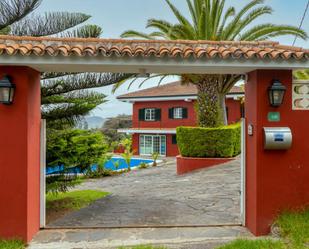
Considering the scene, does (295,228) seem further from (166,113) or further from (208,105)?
(166,113)

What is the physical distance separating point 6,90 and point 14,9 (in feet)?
13.8

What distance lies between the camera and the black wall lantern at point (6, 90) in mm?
5848

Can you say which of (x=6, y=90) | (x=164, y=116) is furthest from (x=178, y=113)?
(x=6, y=90)

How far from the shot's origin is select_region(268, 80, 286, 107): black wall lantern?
6238mm

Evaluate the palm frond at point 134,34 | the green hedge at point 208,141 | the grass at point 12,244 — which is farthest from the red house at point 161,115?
the grass at point 12,244

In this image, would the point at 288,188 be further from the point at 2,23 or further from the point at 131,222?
the point at 2,23

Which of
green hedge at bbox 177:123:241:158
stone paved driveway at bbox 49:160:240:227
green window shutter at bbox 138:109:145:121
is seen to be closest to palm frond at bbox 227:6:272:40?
green hedge at bbox 177:123:241:158

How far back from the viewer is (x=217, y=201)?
945 centimetres

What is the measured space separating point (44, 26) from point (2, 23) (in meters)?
1.11

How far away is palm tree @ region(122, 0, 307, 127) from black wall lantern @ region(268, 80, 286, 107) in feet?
30.5

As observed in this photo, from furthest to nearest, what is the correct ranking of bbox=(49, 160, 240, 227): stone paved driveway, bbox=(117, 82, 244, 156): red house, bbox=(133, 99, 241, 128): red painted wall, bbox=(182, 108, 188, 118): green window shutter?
bbox=(182, 108, 188, 118): green window shutter, bbox=(117, 82, 244, 156): red house, bbox=(133, 99, 241, 128): red painted wall, bbox=(49, 160, 240, 227): stone paved driveway

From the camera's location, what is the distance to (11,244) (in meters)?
5.95

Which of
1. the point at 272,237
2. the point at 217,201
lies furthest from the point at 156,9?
the point at 272,237

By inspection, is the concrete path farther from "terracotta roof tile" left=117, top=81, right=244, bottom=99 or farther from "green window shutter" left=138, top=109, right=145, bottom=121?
"green window shutter" left=138, top=109, right=145, bottom=121
